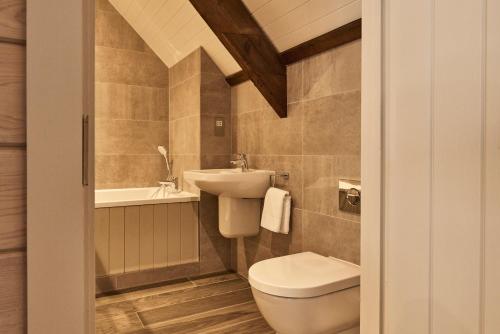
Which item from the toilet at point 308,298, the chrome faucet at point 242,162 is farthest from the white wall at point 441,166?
the chrome faucet at point 242,162

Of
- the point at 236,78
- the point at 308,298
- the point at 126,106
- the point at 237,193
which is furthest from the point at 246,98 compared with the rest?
the point at 308,298

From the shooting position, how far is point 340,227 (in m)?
2.04

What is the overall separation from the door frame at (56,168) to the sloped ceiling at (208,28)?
1663 mm

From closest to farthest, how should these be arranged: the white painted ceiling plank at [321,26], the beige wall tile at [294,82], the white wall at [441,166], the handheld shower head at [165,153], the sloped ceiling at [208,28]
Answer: the white wall at [441,166], the white painted ceiling plank at [321,26], the sloped ceiling at [208,28], the beige wall tile at [294,82], the handheld shower head at [165,153]

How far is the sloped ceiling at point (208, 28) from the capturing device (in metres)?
2.00

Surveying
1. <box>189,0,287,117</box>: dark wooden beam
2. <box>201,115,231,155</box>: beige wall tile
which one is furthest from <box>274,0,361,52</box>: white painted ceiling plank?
<box>201,115,231,155</box>: beige wall tile

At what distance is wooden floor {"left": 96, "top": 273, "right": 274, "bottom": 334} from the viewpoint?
7.20 feet

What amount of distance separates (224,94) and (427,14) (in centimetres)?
226

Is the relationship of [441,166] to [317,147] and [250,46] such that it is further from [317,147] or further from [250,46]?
[250,46]

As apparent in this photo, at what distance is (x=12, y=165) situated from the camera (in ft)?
1.71

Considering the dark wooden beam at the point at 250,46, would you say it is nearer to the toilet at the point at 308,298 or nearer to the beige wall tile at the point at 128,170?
the toilet at the point at 308,298

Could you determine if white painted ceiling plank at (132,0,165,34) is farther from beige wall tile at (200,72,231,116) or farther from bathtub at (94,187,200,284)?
bathtub at (94,187,200,284)

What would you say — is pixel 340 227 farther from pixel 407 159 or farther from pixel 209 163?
pixel 209 163

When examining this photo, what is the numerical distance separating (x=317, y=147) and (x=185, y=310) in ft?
4.64
